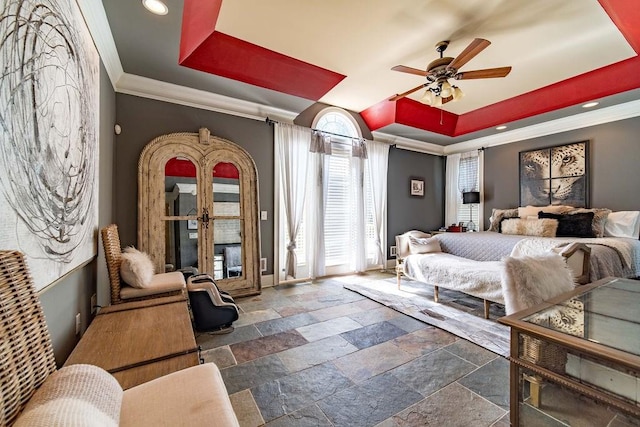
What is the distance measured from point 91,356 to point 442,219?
6.50 meters

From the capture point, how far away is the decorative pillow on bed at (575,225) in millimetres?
3670

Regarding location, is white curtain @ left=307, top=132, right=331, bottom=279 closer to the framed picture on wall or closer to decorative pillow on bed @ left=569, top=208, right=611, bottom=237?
the framed picture on wall

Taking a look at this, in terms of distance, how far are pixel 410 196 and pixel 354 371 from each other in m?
4.41

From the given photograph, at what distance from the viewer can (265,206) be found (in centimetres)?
401

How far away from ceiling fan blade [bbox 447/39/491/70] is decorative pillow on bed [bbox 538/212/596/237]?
3.02 m

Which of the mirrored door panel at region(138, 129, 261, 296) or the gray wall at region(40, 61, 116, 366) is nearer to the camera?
the gray wall at region(40, 61, 116, 366)

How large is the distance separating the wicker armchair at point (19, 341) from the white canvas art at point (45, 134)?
234mm

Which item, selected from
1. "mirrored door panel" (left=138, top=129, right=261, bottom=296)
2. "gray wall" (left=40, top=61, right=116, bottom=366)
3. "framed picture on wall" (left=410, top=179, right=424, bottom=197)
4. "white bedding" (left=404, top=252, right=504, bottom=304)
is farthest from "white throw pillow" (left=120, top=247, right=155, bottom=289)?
"framed picture on wall" (left=410, top=179, right=424, bottom=197)

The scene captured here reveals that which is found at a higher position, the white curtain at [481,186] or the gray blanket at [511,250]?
the white curtain at [481,186]

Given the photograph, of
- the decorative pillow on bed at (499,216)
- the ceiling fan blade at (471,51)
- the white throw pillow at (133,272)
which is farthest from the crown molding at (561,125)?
the white throw pillow at (133,272)

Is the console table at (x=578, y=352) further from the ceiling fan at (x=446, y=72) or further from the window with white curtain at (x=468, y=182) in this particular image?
the window with white curtain at (x=468, y=182)

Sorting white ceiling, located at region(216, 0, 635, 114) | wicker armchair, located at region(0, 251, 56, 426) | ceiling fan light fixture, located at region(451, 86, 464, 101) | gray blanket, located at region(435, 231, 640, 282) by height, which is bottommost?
gray blanket, located at region(435, 231, 640, 282)

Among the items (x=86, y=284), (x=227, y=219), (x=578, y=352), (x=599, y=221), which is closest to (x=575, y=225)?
(x=599, y=221)

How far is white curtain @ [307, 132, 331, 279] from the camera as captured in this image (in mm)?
4328
